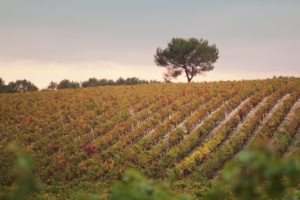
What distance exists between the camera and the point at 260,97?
16875mm

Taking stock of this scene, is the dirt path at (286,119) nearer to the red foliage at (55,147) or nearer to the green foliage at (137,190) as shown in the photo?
the green foliage at (137,190)

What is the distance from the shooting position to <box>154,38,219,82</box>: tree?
146ft

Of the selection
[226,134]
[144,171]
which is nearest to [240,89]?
[226,134]

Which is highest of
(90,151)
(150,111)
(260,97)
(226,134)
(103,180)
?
(260,97)

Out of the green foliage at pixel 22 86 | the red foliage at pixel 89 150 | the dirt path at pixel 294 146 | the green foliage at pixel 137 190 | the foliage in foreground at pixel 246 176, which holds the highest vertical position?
the green foliage at pixel 22 86

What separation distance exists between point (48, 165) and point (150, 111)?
8959 millimetres

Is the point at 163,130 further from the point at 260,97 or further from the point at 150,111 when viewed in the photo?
the point at 260,97

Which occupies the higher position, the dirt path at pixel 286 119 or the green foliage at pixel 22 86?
the green foliage at pixel 22 86

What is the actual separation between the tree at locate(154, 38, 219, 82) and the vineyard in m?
25.4

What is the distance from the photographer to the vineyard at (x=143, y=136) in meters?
9.37

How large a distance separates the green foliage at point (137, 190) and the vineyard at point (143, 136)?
5.15m

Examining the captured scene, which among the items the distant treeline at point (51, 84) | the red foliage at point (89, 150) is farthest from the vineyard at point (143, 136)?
the distant treeline at point (51, 84)

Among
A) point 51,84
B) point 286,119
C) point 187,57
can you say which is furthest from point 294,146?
point 51,84

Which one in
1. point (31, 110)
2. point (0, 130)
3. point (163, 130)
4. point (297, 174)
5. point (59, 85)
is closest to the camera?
point (297, 174)
